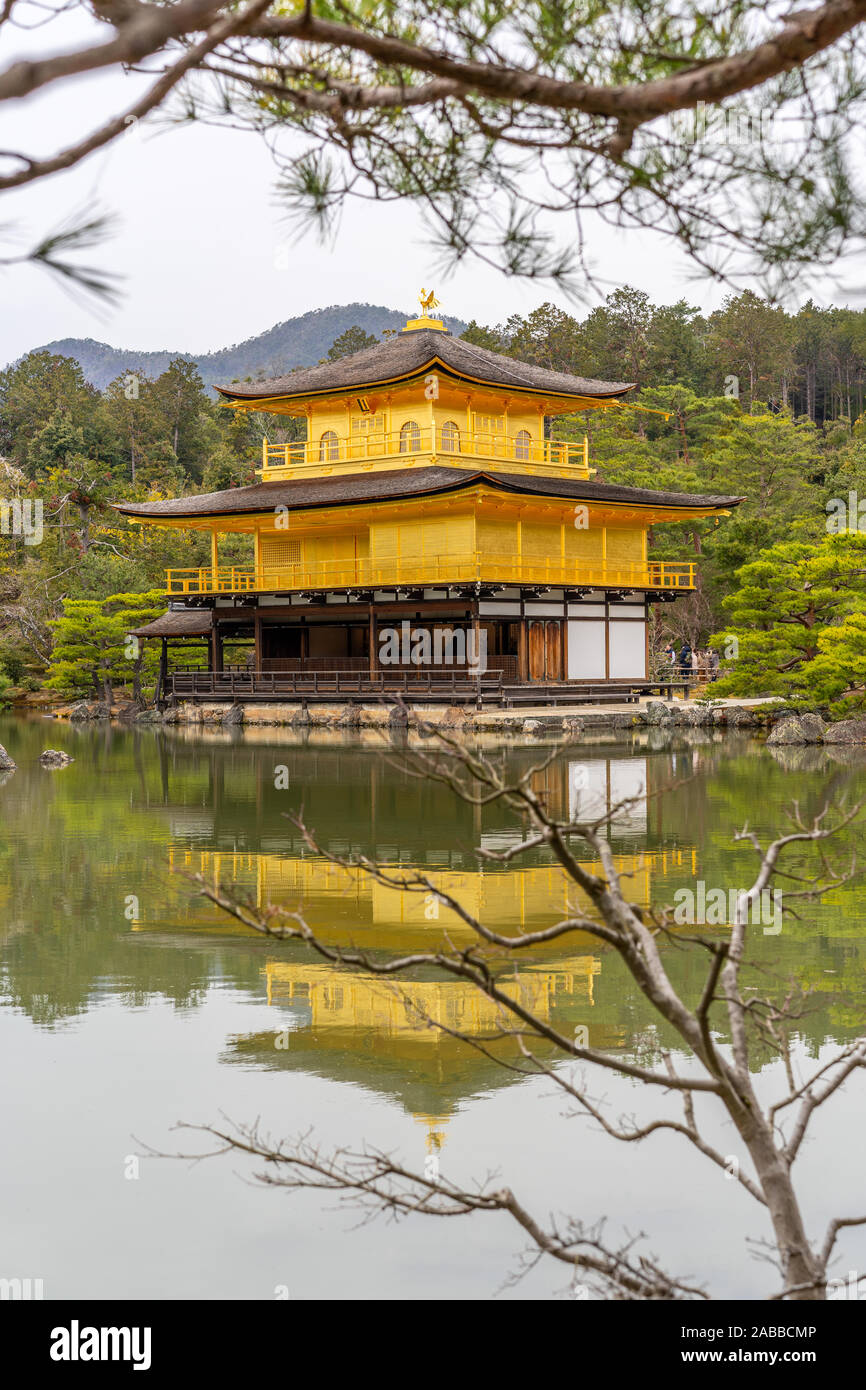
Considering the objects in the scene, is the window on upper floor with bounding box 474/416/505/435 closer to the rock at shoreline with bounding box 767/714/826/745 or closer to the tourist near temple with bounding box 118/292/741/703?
the tourist near temple with bounding box 118/292/741/703

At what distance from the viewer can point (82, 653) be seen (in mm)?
36781

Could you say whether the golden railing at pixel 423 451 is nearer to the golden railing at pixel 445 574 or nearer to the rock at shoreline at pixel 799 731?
the golden railing at pixel 445 574

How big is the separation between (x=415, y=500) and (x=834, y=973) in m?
22.9

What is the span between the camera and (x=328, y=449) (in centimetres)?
3522

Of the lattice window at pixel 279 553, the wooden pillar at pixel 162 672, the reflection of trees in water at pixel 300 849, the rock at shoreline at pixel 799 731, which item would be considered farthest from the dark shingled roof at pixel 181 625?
the rock at shoreline at pixel 799 731

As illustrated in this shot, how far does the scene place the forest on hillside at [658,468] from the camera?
25938 millimetres

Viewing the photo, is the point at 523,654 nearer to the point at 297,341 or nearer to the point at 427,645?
the point at 427,645

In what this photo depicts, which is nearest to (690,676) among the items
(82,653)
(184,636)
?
(184,636)

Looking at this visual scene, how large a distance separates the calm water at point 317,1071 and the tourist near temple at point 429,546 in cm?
1593

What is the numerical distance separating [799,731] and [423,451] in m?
12.4

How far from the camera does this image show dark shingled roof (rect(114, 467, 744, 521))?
97.0 ft

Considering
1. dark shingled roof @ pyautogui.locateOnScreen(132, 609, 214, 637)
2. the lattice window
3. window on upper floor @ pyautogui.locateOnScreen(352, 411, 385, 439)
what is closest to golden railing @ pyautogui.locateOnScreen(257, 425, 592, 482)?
window on upper floor @ pyautogui.locateOnScreen(352, 411, 385, 439)

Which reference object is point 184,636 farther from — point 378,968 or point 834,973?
point 378,968

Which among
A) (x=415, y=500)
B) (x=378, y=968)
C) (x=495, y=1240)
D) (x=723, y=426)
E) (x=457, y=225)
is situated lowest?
(x=495, y=1240)
